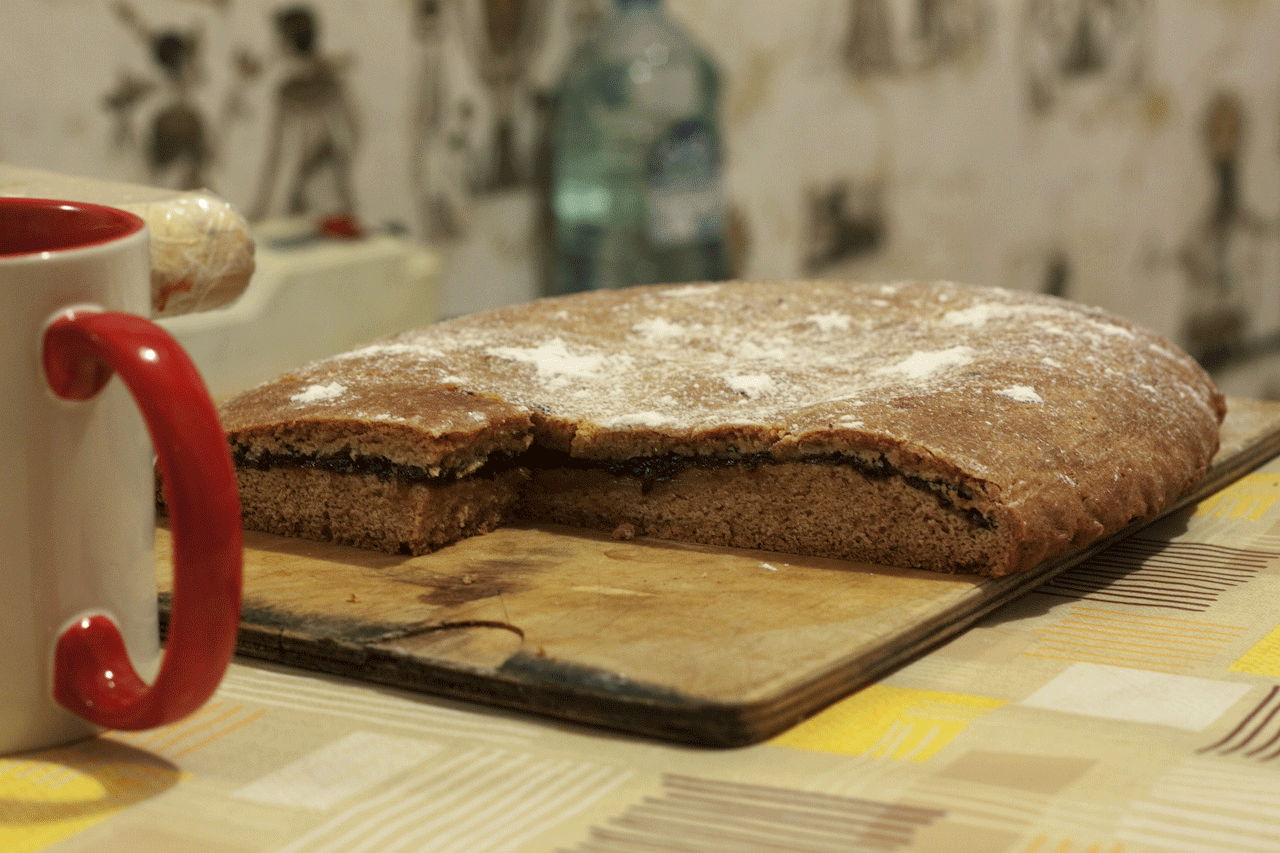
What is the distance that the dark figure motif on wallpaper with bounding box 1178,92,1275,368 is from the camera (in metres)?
4.17

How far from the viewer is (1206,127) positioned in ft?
13.4

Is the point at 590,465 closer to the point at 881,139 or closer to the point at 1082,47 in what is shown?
the point at 881,139

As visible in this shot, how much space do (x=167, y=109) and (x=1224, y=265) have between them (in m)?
3.27

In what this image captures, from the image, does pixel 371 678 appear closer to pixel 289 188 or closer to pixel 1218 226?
pixel 289 188

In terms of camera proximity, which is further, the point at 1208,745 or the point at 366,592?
the point at 366,592

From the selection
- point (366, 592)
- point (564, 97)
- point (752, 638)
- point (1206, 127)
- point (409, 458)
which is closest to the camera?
point (752, 638)

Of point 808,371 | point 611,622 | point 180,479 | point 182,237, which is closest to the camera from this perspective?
point 180,479

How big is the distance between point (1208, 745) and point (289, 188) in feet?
7.96

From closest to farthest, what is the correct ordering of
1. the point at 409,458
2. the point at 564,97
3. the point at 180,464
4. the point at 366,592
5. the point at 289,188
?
the point at 180,464 < the point at 366,592 < the point at 409,458 < the point at 289,188 < the point at 564,97

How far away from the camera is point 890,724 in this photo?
82 centimetres

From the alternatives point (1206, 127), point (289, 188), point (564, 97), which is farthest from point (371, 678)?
point (1206, 127)

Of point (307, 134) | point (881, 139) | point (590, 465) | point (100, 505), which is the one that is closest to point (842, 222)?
point (881, 139)

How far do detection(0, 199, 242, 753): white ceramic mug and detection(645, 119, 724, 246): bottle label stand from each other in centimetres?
252

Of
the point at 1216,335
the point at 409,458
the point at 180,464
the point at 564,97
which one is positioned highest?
the point at 564,97
